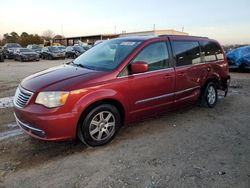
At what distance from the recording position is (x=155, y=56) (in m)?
5.17

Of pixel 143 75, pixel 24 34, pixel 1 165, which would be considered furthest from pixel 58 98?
pixel 24 34

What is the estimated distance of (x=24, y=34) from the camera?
263 feet

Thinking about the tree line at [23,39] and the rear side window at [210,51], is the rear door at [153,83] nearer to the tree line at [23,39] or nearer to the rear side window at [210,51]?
the rear side window at [210,51]

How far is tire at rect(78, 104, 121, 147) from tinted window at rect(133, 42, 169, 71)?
1033 mm

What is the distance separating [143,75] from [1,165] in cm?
263

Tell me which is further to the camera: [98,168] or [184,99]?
[184,99]

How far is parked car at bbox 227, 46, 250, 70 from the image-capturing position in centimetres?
1398

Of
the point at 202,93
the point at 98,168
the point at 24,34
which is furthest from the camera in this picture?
the point at 24,34

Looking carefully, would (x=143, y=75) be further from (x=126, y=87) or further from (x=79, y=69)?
(x=79, y=69)

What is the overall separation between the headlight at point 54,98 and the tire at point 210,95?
3.76 meters

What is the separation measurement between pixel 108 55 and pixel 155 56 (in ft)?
2.88

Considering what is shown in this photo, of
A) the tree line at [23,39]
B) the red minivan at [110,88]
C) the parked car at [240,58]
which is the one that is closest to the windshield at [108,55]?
the red minivan at [110,88]

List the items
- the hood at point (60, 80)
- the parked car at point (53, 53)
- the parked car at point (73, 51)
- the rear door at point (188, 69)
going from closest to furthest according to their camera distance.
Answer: the hood at point (60, 80) → the rear door at point (188, 69) → the parked car at point (53, 53) → the parked car at point (73, 51)

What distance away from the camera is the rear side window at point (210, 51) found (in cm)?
649
